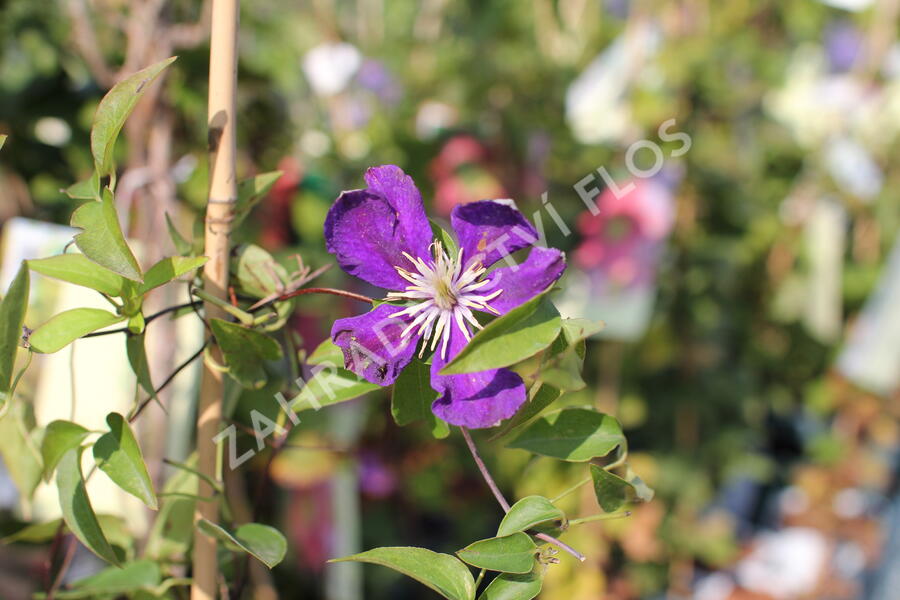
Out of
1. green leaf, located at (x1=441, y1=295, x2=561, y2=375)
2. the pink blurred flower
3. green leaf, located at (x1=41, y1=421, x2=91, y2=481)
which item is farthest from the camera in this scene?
the pink blurred flower

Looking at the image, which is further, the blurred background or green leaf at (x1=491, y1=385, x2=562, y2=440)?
the blurred background

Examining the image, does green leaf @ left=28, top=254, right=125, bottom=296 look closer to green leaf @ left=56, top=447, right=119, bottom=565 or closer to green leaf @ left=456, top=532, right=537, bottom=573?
green leaf @ left=56, top=447, right=119, bottom=565

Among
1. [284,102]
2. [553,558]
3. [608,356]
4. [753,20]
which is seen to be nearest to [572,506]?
[608,356]

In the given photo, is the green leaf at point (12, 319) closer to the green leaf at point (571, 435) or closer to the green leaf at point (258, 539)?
the green leaf at point (258, 539)

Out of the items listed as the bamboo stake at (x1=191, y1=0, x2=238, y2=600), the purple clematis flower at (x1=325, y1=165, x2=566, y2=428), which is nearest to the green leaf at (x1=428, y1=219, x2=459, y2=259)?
the purple clematis flower at (x1=325, y1=165, x2=566, y2=428)

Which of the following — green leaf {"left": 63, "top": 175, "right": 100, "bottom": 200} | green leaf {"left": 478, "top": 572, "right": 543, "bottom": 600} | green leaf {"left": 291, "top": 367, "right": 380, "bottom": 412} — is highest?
green leaf {"left": 63, "top": 175, "right": 100, "bottom": 200}

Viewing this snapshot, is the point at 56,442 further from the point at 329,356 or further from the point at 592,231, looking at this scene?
the point at 592,231
